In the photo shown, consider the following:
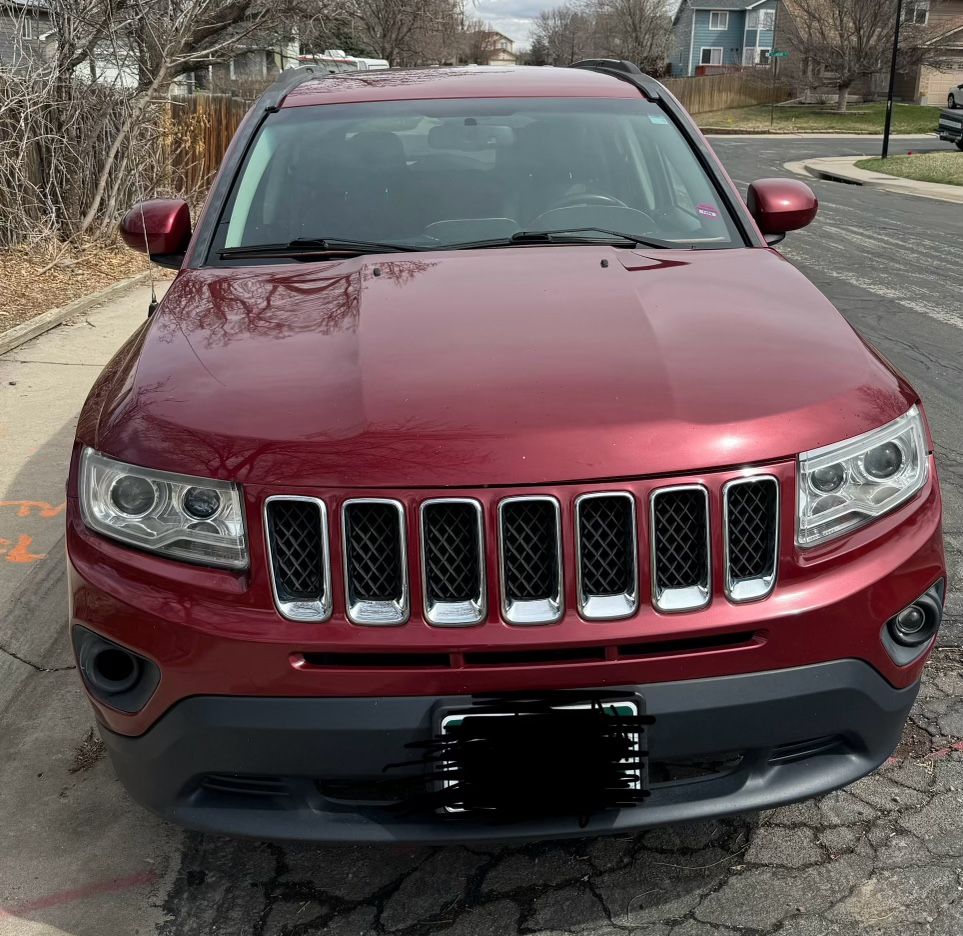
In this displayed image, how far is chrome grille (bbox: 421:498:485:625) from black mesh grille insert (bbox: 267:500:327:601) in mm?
211

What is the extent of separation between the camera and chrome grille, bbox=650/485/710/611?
80.0 inches

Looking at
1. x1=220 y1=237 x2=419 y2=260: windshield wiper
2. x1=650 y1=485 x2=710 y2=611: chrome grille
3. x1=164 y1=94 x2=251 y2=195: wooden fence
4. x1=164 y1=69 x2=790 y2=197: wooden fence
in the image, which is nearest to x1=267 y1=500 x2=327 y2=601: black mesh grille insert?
x1=650 y1=485 x2=710 y2=611: chrome grille

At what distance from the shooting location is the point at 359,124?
3.82 meters

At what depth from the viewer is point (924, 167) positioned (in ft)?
78.9

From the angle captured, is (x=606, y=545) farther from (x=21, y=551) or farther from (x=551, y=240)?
(x=21, y=551)

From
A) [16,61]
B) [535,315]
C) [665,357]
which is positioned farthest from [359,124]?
[16,61]

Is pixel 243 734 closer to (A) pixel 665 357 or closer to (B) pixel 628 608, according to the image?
(B) pixel 628 608

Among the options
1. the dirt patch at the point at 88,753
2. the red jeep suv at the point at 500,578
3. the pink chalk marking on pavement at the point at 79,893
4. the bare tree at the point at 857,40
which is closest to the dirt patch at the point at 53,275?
the dirt patch at the point at 88,753

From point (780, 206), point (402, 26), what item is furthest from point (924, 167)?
point (780, 206)

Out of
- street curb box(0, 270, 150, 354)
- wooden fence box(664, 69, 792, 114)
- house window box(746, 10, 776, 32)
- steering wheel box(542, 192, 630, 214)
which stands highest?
house window box(746, 10, 776, 32)

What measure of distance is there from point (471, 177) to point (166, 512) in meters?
1.94

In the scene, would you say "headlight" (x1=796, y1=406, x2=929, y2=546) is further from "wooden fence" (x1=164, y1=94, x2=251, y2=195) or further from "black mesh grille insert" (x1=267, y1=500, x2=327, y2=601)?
"wooden fence" (x1=164, y1=94, x2=251, y2=195)

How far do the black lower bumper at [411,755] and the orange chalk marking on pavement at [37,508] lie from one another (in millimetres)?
2607

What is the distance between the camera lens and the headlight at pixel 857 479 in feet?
6.97
